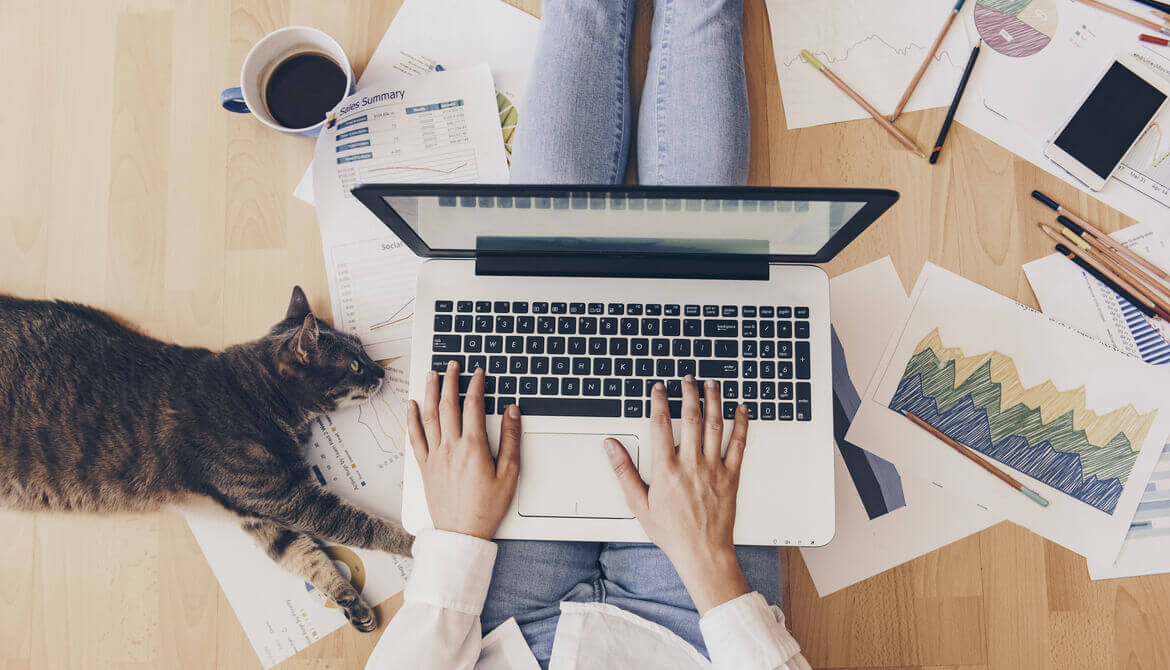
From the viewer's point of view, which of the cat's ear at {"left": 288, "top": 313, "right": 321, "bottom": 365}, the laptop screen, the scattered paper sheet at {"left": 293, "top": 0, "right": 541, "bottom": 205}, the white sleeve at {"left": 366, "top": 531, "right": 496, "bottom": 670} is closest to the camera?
the laptop screen

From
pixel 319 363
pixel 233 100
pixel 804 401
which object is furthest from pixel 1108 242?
pixel 233 100

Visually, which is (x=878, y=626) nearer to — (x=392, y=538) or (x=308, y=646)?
(x=392, y=538)

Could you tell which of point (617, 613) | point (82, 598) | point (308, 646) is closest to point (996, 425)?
point (617, 613)

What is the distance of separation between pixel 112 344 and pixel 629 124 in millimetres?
708

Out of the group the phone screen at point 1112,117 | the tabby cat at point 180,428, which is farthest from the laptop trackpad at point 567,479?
the phone screen at point 1112,117

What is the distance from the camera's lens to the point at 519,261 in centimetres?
65

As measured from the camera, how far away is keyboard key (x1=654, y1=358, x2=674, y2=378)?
64 centimetres

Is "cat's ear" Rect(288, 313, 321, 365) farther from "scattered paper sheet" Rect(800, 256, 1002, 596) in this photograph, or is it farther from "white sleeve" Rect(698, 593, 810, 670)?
"scattered paper sheet" Rect(800, 256, 1002, 596)

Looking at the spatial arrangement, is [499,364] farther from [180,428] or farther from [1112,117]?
[1112,117]

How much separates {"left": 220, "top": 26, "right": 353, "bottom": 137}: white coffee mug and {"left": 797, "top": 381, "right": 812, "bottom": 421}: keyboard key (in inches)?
25.8

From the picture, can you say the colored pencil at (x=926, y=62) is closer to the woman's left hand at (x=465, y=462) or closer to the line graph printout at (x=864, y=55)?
the line graph printout at (x=864, y=55)

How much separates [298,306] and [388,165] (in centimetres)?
22

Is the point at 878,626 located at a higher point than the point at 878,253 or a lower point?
lower

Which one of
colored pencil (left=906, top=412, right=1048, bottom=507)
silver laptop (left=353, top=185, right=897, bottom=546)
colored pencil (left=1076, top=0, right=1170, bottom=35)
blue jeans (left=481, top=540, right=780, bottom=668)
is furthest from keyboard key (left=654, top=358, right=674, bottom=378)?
colored pencil (left=1076, top=0, right=1170, bottom=35)
